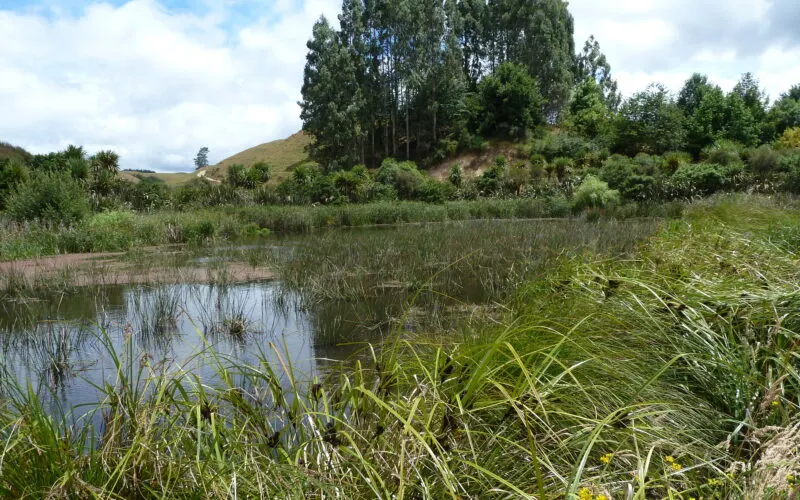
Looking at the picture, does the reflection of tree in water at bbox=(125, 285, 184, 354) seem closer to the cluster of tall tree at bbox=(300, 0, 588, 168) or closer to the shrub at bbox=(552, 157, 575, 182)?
the shrub at bbox=(552, 157, 575, 182)

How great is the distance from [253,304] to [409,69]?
1243 inches

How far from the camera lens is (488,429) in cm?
194

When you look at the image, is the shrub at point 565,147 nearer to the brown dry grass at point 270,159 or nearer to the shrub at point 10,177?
the brown dry grass at point 270,159

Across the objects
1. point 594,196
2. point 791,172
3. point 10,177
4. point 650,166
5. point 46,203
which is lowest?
point 594,196

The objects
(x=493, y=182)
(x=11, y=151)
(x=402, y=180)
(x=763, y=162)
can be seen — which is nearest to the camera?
(x=763, y=162)

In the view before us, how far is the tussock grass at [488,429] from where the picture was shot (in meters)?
1.59

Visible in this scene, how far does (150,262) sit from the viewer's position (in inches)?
371

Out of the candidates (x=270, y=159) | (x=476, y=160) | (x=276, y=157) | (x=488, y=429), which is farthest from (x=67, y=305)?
(x=276, y=157)

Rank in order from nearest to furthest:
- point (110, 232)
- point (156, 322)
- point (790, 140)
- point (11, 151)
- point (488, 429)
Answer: point (488, 429)
point (156, 322)
point (110, 232)
point (11, 151)
point (790, 140)

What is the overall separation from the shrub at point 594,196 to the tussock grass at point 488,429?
18922 millimetres

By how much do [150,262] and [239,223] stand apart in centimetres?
871

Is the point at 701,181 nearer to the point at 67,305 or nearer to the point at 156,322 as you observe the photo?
the point at 156,322

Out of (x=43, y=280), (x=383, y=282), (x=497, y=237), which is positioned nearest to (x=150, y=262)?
(x=43, y=280)

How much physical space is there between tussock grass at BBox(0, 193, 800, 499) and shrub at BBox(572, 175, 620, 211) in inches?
745
